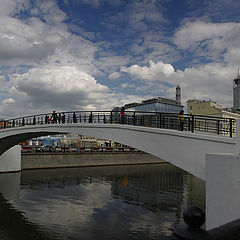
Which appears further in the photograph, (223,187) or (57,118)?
(57,118)

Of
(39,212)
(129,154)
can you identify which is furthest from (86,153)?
(39,212)

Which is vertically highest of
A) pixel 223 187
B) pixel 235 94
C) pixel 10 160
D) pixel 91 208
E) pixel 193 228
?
pixel 235 94

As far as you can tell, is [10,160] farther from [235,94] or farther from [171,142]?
[235,94]

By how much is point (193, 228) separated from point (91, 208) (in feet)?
49.4

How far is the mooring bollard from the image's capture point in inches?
72.5

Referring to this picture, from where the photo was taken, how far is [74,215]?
14.5 metres

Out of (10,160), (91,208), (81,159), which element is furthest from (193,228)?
(81,159)

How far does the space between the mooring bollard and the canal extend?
1019 centimetres

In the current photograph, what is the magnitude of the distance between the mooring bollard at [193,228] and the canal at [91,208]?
10.2 meters

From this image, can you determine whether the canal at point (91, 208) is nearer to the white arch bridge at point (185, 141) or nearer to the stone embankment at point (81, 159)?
the white arch bridge at point (185, 141)

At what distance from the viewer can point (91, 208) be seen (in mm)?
15875

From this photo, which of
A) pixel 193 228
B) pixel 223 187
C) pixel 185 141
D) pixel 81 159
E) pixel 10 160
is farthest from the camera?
pixel 81 159

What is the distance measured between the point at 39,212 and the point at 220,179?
11827 millimetres

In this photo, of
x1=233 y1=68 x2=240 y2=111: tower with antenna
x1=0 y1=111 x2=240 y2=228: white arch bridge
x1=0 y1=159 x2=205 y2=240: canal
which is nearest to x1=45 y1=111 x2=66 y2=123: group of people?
x1=0 y1=111 x2=240 y2=228: white arch bridge
